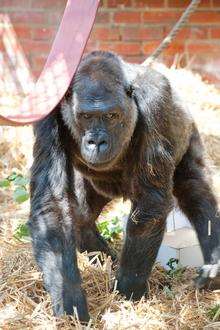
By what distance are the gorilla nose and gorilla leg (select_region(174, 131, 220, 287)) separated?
3.26 ft

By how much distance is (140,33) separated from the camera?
867 centimetres

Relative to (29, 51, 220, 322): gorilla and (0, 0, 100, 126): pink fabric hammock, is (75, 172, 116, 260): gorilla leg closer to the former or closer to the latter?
(29, 51, 220, 322): gorilla

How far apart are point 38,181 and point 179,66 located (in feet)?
14.9

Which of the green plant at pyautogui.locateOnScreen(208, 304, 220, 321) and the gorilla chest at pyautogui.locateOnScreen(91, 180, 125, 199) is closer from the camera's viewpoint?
the green plant at pyautogui.locateOnScreen(208, 304, 220, 321)

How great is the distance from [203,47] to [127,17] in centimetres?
93

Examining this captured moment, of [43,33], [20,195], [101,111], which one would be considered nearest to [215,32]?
[43,33]

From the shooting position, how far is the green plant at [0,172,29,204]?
6.64 metres

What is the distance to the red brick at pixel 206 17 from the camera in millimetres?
8602

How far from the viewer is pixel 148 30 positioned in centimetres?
866

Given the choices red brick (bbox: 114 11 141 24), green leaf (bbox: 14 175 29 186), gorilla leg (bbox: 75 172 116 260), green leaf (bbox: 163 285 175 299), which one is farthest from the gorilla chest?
red brick (bbox: 114 11 141 24)

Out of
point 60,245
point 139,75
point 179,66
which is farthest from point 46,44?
point 60,245

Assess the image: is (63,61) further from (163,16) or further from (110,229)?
(163,16)

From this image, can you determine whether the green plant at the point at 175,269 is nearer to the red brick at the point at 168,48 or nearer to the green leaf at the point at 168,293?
the green leaf at the point at 168,293

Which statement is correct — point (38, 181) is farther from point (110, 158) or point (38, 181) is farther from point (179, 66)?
point (179, 66)
